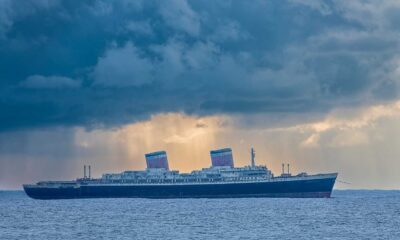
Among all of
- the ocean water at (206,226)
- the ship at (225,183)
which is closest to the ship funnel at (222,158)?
the ship at (225,183)

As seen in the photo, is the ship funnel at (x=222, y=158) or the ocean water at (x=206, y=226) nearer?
the ocean water at (x=206, y=226)

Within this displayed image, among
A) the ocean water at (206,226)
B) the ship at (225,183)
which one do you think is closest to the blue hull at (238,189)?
the ship at (225,183)

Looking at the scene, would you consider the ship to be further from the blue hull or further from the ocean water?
the ocean water

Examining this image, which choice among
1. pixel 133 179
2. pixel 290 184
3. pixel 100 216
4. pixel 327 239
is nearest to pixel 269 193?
pixel 290 184

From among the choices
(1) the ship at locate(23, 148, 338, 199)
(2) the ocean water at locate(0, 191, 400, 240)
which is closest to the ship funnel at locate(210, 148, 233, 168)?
(1) the ship at locate(23, 148, 338, 199)

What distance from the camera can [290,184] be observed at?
17975 centimetres

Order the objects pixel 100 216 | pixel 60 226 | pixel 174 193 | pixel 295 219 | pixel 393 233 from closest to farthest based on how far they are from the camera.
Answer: pixel 393 233
pixel 60 226
pixel 295 219
pixel 100 216
pixel 174 193

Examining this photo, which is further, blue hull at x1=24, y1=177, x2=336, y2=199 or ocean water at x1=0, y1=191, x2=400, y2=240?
blue hull at x1=24, y1=177, x2=336, y2=199

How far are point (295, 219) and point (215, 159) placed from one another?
285 ft

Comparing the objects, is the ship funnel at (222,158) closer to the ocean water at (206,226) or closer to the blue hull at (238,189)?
the blue hull at (238,189)

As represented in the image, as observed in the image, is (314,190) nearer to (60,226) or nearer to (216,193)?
(216,193)

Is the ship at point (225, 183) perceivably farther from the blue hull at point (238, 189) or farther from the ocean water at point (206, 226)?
the ocean water at point (206, 226)

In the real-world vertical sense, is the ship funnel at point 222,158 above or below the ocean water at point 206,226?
above

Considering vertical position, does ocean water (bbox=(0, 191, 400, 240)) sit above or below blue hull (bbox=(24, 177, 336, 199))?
below
